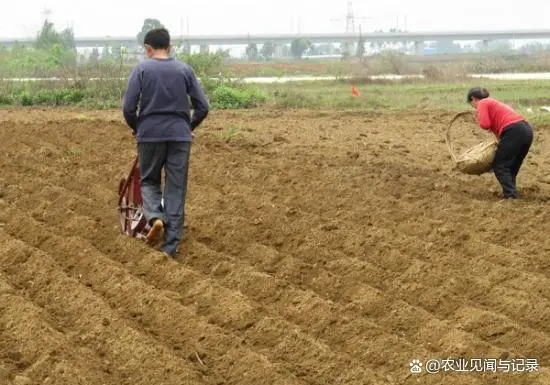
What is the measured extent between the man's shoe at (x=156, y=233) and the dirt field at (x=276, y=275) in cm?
11

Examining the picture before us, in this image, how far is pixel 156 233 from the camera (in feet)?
24.4

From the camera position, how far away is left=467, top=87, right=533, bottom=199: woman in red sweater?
9.34 meters

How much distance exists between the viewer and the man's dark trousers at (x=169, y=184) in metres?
7.52

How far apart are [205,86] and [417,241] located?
13.9 meters

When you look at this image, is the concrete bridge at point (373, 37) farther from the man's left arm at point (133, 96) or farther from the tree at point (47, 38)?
the man's left arm at point (133, 96)

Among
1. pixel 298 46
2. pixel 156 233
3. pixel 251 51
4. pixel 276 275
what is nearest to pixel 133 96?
pixel 156 233

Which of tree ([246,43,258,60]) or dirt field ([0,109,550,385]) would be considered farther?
tree ([246,43,258,60])

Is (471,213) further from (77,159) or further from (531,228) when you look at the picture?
(77,159)

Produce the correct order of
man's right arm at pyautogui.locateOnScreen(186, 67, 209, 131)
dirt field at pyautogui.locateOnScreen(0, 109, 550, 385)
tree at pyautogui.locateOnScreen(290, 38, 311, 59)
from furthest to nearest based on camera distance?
tree at pyautogui.locateOnScreen(290, 38, 311, 59), man's right arm at pyautogui.locateOnScreen(186, 67, 209, 131), dirt field at pyautogui.locateOnScreen(0, 109, 550, 385)

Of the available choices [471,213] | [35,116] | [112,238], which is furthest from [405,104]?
[112,238]

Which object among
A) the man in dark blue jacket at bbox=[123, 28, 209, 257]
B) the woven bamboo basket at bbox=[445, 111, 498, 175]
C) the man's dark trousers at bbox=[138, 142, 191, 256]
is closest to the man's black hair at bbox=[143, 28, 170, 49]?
the man in dark blue jacket at bbox=[123, 28, 209, 257]

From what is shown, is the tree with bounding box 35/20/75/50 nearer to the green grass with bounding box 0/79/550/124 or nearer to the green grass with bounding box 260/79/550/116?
the green grass with bounding box 260/79/550/116

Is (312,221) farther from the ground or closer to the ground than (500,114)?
closer to the ground

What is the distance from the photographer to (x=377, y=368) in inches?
205
